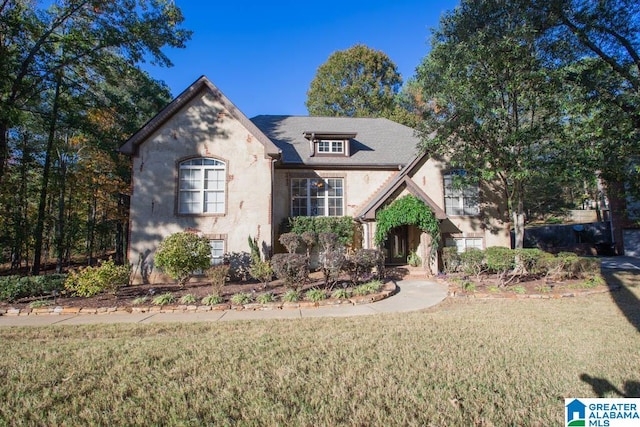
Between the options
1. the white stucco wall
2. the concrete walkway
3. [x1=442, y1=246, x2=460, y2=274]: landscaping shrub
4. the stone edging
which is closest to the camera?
the concrete walkway

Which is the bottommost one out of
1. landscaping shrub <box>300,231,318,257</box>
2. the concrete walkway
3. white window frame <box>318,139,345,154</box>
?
the concrete walkway

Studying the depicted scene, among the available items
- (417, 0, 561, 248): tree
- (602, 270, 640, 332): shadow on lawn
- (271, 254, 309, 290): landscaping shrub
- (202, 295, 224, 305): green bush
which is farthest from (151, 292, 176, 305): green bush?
(417, 0, 561, 248): tree

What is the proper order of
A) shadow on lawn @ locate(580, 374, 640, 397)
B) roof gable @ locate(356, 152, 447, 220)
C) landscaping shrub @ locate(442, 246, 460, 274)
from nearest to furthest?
1. shadow on lawn @ locate(580, 374, 640, 397)
2. landscaping shrub @ locate(442, 246, 460, 274)
3. roof gable @ locate(356, 152, 447, 220)

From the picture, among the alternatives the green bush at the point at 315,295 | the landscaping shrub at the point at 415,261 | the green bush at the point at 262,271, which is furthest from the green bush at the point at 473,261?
the green bush at the point at 262,271

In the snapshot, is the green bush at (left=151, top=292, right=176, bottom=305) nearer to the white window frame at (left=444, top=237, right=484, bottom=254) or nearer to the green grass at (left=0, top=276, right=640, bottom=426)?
the green grass at (left=0, top=276, right=640, bottom=426)

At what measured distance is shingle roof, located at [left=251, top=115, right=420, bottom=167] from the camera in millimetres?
15234

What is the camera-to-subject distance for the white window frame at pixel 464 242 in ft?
48.8

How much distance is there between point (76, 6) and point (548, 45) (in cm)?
1830

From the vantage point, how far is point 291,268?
8766 millimetres

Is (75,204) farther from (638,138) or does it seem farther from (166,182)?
(638,138)

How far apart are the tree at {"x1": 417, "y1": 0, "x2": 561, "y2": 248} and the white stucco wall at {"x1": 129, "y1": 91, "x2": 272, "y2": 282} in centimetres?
763

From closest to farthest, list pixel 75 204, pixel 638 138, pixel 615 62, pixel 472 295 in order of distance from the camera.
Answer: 1. pixel 472 295
2. pixel 638 138
3. pixel 615 62
4. pixel 75 204

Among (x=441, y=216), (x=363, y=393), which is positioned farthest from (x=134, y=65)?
(x=363, y=393)

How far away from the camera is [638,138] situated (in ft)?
31.9
